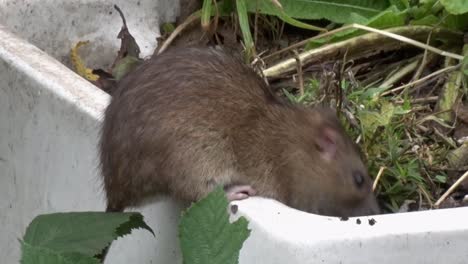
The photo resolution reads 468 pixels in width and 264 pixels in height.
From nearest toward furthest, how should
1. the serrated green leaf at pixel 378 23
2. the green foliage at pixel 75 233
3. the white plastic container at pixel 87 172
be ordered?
the green foliage at pixel 75 233, the white plastic container at pixel 87 172, the serrated green leaf at pixel 378 23

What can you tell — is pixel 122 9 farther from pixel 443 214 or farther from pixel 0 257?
pixel 443 214

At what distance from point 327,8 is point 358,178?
3.78ft

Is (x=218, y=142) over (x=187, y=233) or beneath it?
beneath

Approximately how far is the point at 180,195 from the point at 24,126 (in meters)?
1.00

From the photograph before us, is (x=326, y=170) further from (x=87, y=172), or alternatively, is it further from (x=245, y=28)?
(x=245, y=28)

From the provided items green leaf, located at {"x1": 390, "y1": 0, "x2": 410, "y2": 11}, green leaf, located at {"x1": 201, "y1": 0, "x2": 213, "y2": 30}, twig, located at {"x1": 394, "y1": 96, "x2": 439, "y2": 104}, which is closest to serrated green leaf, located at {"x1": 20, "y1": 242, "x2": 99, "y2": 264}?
twig, located at {"x1": 394, "y1": 96, "x2": 439, "y2": 104}

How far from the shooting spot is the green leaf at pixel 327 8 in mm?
4297

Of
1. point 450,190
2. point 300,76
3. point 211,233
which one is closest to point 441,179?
point 450,190

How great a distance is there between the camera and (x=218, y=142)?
10.5ft

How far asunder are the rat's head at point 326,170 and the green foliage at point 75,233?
3.09 feet

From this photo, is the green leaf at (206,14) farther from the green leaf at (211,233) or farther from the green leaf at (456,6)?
the green leaf at (211,233)

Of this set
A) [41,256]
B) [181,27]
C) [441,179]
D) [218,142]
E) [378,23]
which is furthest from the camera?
[181,27]

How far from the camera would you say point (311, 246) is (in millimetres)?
2547

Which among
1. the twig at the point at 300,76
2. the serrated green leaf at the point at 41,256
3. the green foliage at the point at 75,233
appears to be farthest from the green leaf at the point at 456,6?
the serrated green leaf at the point at 41,256
